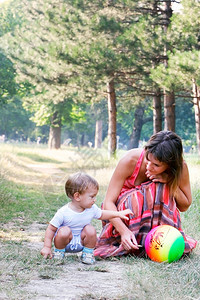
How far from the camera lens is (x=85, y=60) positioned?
575 inches

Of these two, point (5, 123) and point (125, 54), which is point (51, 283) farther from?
point (5, 123)

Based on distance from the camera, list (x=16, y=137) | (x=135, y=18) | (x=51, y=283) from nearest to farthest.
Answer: (x=51, y=283)
(x=135, y=18)
(x=16, y=137)

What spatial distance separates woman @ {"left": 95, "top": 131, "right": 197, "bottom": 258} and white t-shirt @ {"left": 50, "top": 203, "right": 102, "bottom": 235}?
232 millimetres

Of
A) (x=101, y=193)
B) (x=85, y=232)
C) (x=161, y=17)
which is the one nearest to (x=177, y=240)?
(x=85, y=232)

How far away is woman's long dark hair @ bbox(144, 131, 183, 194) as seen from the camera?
406cm

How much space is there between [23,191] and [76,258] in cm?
619

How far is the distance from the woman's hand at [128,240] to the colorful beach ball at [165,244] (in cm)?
13

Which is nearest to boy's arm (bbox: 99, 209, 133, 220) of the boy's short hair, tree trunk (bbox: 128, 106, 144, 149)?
the boy's short hair

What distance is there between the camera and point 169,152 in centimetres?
406

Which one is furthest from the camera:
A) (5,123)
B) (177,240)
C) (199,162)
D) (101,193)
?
(5,123)

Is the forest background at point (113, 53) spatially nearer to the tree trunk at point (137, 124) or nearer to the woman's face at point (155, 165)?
the tree trunk at point (137, 124)

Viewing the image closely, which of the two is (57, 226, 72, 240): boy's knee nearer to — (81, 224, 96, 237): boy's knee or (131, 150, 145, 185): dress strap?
(81, 224, 96, 237): boy's knee

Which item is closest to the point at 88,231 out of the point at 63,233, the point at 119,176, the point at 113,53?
the point at 63,233

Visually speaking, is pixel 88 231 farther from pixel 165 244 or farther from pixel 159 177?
pixel 159 177
